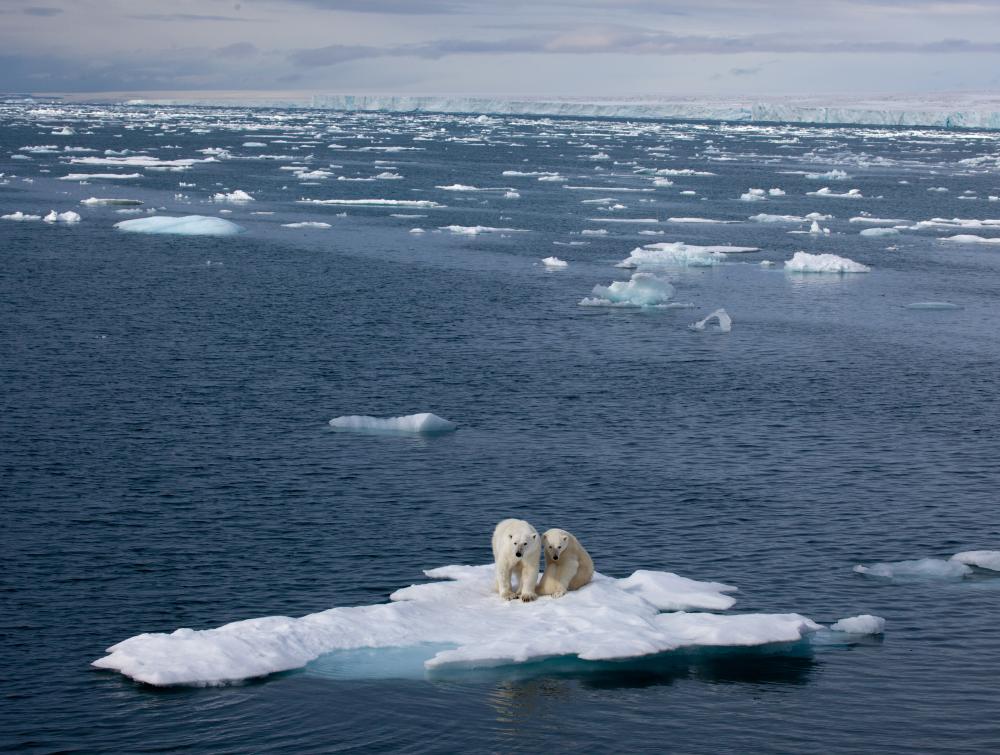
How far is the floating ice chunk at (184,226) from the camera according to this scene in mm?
62344

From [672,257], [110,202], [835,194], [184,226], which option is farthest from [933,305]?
[835,194]

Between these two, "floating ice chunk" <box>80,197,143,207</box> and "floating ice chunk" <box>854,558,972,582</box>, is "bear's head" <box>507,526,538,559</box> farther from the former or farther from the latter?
"floating ice chunk" <box>80,197,143,207</box>

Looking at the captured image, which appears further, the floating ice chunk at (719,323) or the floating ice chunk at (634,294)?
the floating ice chunk at (634,294)

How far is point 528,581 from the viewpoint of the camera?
60.3 feet

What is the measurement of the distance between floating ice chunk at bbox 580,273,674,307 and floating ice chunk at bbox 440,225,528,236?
782 inches

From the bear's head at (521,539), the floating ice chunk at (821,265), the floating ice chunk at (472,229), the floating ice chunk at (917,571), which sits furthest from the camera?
the floating ice chunk at (472,229)

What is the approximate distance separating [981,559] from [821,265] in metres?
34.2

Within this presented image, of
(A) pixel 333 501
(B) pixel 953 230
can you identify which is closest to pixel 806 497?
(A) pixel 333 501

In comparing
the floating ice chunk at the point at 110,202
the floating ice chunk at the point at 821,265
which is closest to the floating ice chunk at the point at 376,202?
the floating ice chunk at the point at 110,202

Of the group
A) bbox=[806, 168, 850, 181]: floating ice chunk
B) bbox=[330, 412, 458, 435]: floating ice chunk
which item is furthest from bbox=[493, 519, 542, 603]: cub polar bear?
bbox=[806, 168, 850, 181]: floating ice chunk

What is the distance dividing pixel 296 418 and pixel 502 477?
6019mm

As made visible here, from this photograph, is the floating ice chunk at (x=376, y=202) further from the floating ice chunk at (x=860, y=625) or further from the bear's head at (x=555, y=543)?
the floating ice chunk at (x=860, y=625)

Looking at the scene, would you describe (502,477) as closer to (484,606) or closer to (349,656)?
(484,606)

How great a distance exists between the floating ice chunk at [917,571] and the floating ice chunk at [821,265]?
112ft
